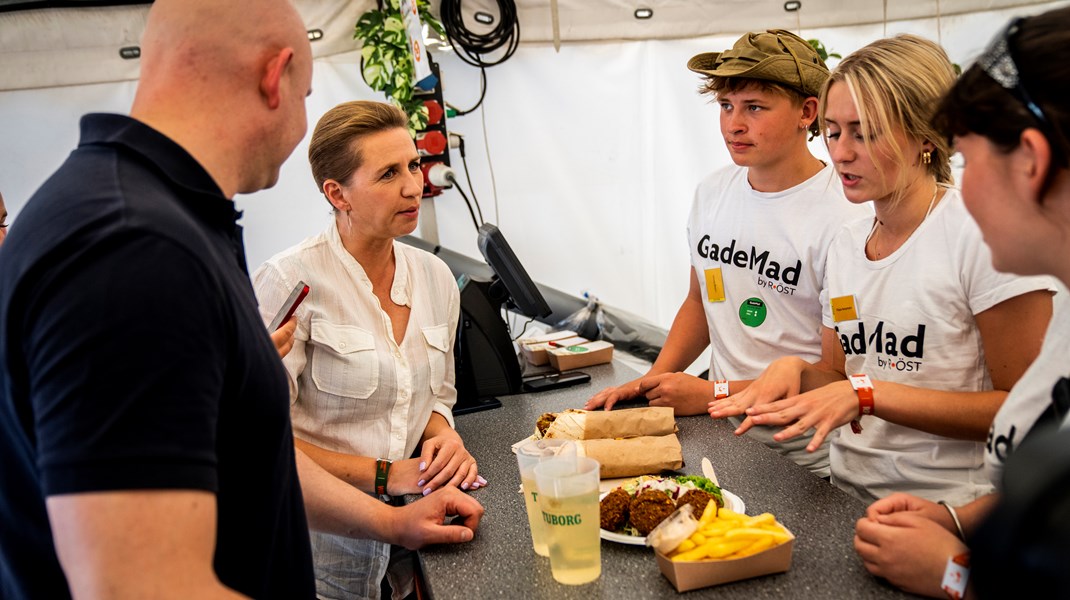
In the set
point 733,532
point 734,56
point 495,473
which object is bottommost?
point 495,473

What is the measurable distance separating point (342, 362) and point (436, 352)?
0.28 meters

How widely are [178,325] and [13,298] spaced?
158 mm

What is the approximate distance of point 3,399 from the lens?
0.85 metres

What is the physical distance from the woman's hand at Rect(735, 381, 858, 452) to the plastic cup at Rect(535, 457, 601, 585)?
40 cm

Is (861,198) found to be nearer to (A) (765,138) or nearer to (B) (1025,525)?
(A) (765,138)

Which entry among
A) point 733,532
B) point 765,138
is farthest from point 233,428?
point 765,138

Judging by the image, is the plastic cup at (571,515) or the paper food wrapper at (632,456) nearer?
the plastic cup at (571,515)

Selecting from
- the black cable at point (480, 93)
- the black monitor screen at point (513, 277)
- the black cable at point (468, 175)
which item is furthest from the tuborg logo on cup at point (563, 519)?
the black cable at point (480, 93)

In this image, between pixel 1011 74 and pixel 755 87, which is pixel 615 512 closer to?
pixel 1011 74

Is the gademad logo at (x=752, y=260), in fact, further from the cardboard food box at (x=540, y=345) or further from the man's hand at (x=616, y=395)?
the cardboard food box at (x=540, y=345)

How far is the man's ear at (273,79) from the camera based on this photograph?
102 cm

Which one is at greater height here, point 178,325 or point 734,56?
point 734,56

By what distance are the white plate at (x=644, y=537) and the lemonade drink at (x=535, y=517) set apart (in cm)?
10

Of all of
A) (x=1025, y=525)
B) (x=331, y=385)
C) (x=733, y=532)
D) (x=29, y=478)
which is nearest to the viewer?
(x=1025, y=525)
